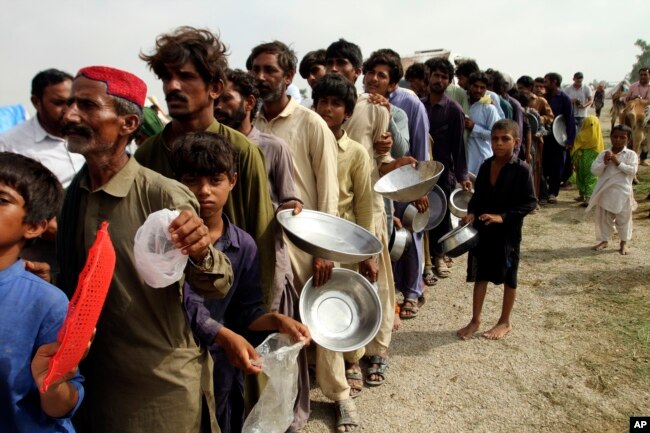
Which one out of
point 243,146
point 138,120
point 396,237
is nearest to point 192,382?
point 138,120

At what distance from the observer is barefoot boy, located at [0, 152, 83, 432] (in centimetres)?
130

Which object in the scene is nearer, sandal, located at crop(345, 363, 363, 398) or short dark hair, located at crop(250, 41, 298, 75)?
short dark hair, located at crop(250, 41, 298, 75)

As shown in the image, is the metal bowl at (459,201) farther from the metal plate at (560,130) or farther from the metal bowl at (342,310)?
the metal plate at (560,130)

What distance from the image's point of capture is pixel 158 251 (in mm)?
1281

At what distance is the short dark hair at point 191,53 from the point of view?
2047 millimetres

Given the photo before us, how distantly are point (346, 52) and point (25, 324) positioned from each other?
339 centimetres

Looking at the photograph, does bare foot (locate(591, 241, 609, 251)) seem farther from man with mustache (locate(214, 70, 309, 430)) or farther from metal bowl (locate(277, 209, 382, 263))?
man with mustache (locate(214, 70, 309, 430))

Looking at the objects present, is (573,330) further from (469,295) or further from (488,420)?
(488,420)

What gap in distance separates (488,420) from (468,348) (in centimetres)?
97

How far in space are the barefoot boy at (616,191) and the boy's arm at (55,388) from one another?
21.4ft

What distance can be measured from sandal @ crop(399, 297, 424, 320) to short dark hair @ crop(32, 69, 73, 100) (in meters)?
3.34

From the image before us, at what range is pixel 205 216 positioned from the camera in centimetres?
192

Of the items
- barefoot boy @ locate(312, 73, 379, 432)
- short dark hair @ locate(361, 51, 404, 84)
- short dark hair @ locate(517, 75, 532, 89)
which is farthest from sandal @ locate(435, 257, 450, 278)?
short dark hair @ locate(517, 75, 532, 89)

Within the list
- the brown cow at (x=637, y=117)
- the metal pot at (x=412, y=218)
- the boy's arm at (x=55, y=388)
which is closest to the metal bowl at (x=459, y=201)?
the metal pot at (x=412, y=218)
